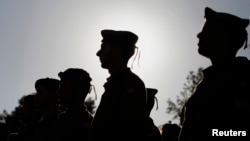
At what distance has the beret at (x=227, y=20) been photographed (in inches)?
163

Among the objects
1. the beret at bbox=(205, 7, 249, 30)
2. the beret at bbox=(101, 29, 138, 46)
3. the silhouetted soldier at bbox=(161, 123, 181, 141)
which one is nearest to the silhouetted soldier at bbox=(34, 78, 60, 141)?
the beret at bbox=(101, 29, 138, 46)

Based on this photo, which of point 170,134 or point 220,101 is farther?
point 170,134

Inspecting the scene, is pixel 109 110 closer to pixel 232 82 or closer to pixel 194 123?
pixel 194 123

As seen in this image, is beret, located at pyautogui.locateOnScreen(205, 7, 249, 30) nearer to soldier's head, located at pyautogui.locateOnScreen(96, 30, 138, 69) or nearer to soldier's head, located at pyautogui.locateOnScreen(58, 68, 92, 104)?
soldier's head, located at pyautogui.locateOnScreen(96, 30, 138, 69)

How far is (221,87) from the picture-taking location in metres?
3.71

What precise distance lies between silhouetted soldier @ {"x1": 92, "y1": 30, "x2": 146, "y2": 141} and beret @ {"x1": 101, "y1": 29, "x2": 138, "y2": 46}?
125 millimetres

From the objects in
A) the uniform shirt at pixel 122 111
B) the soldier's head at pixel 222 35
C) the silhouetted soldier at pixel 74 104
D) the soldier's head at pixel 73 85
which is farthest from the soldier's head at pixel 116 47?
the soldier's head at pixel 73 85

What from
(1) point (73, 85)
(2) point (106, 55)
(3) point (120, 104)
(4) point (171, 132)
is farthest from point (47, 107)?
(4) point (171, 132)

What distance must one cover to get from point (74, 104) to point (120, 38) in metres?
1.71

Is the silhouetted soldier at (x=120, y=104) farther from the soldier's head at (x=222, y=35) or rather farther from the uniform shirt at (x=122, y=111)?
the soldier's head at (x=222, y=35)

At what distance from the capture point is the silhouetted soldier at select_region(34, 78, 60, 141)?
6.09 metres

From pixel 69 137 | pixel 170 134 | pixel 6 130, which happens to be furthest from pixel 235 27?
pixel 6 130

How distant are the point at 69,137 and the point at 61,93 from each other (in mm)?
821

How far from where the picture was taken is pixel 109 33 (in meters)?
5.32
